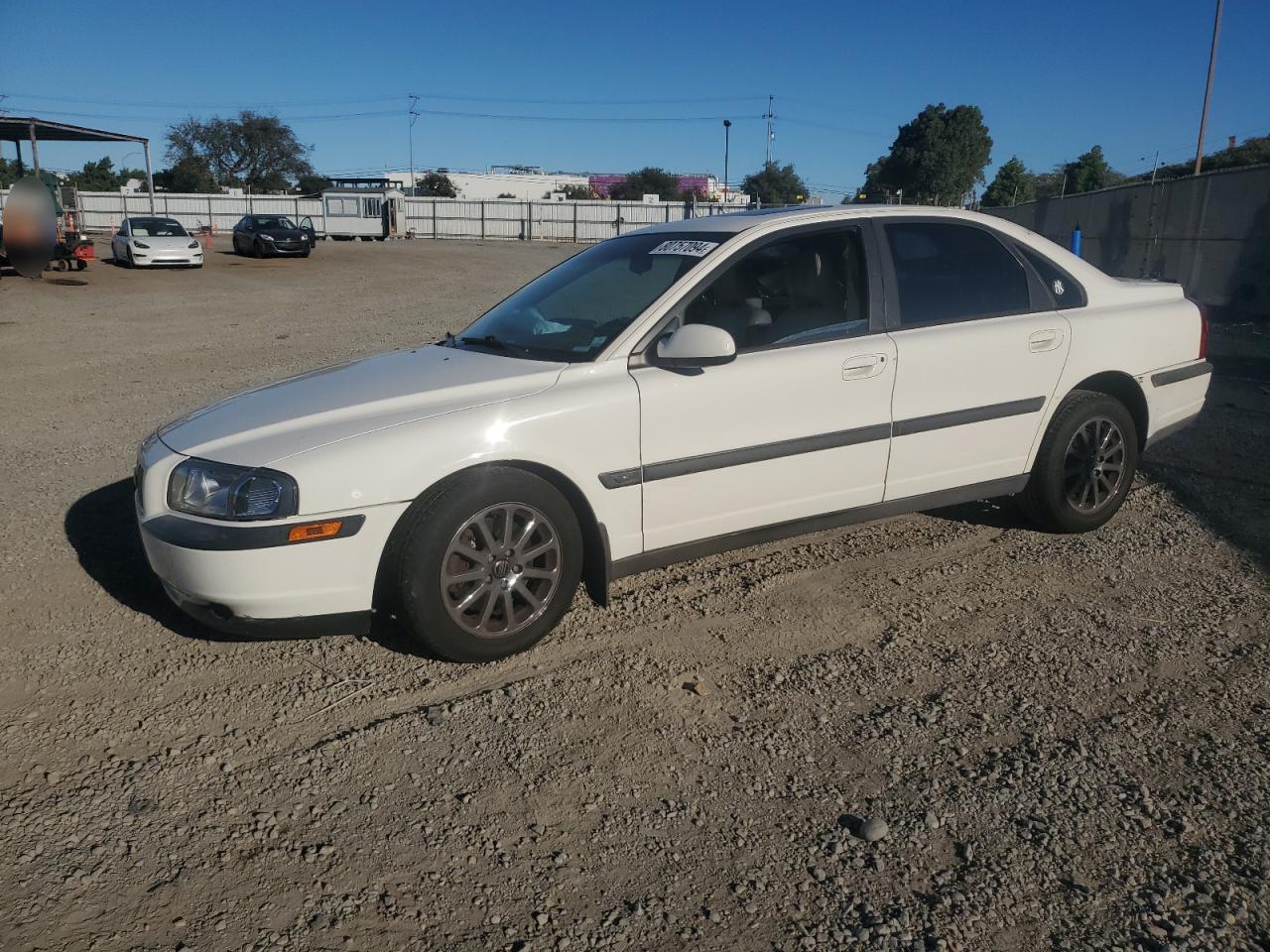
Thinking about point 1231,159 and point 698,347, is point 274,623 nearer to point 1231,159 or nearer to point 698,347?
point 698,347

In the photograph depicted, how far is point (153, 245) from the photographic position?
2709 centimetres

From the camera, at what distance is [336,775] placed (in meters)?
3.00

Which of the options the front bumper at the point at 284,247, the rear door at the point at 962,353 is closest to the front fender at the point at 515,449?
the rear door at the point at 962,353

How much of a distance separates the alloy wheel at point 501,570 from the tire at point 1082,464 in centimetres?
256

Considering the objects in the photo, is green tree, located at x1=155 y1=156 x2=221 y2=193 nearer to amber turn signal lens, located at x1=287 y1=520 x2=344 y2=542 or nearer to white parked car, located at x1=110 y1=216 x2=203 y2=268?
white parked car, located at x1=110 y1=216 x2=203 y2=268

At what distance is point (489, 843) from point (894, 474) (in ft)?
8.32

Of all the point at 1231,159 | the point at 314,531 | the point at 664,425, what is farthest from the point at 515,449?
the point at 1231,159

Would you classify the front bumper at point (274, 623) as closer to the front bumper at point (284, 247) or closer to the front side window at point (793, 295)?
the front side window at point (793, 295)

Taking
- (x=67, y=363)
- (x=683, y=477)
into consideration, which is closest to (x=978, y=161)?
(x=67, y=363)

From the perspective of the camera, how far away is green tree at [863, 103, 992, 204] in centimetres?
6119

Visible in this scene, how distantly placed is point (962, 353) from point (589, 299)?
168 cm

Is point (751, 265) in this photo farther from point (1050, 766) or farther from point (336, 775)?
point (336, 775)

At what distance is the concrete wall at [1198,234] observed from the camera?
14102 mm

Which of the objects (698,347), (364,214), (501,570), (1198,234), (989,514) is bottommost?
(989,514)
